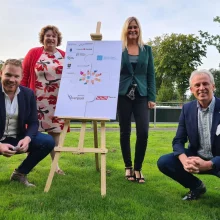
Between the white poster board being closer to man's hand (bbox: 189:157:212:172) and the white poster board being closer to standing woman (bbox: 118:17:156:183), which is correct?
standing woman (bbox: 118:17:156:183)

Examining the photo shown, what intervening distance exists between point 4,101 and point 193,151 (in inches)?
85.0

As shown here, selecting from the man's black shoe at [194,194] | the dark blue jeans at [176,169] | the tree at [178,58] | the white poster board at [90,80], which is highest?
the tree at [178,58]

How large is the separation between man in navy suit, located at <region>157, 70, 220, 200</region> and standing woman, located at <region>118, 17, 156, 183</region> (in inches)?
31.6

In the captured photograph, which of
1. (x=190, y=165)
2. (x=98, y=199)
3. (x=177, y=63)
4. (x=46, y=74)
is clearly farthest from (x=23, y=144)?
(x=177, y=63)

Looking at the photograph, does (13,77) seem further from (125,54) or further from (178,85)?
(178,85)

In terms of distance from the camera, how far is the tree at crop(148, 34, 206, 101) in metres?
39.7

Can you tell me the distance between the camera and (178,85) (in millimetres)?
39531

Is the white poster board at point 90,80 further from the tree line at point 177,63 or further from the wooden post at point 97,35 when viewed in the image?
the tree line at point 177,63

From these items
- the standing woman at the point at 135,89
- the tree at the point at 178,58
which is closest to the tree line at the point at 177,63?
the tree at the point at 178,58

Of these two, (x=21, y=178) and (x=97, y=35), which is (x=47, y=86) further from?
(x=21, y=178)

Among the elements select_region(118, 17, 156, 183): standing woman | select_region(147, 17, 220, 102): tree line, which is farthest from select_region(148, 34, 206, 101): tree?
select_region(118, 17, 156, 183): standing woman

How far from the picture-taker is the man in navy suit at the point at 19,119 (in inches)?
143

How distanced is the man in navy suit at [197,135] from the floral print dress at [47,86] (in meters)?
1.75

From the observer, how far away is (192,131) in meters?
3.37
